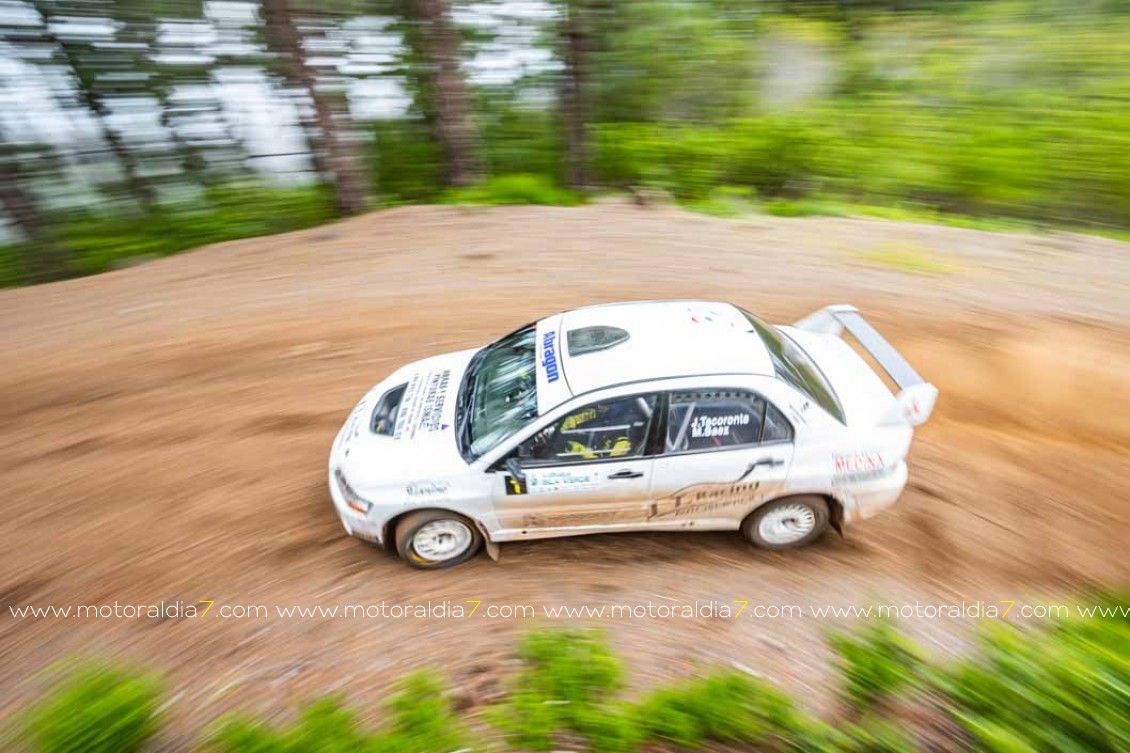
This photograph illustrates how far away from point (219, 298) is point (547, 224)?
495 centimetres

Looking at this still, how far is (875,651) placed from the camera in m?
2.69

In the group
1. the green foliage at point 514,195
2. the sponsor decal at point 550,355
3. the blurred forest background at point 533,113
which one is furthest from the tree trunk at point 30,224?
the sponsor decal at point 550,355

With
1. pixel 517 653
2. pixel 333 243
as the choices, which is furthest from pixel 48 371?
pixel 517 653

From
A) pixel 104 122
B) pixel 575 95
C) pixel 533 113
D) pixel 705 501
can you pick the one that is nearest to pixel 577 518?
pixel 705 501

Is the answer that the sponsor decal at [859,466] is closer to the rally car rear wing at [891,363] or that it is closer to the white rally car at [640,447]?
the white rally car at [640,447]

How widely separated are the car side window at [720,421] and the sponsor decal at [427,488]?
1463mm

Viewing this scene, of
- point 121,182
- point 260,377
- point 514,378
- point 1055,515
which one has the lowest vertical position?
point 1055,515

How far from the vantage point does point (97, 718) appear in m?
2.67

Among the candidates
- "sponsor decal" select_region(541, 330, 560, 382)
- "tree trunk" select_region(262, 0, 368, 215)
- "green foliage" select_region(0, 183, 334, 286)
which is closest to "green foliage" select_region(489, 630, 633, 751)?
"sponsor decal" select_region(541, 330, 560, 382)

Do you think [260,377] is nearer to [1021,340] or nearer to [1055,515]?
[1055,515]

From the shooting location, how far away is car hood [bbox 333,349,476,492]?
162 inches

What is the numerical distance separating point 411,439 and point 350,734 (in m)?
1.89

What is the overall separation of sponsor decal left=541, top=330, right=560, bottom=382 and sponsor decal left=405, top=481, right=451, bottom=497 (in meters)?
0.97

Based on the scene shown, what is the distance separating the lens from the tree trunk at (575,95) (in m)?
11.7
